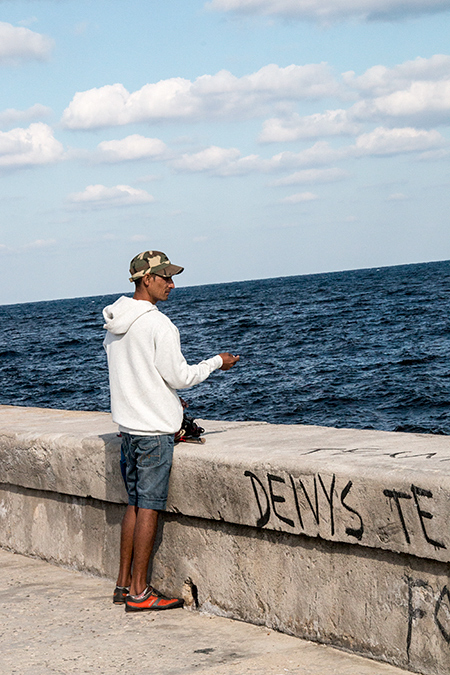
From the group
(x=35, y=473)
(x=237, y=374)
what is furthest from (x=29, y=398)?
(x=35, y=473)

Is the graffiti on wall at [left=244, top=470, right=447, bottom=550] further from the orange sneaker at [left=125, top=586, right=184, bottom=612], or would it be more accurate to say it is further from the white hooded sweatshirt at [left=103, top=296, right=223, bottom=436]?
the orange sneaker at [left=125, top=586, right=184, bottom=612]

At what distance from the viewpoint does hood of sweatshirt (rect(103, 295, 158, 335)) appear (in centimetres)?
378

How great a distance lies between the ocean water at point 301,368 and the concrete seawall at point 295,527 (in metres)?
12.9

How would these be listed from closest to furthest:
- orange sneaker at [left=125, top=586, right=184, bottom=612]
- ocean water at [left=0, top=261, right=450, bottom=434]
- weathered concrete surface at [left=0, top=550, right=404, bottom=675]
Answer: weathered concrete surface at [left=0, top=550, right=404, bottom=675] < orange sneaker at [left=125, top=586, right=184, bottom=612] < ocean water at [left=0, top=261, right=450, bottom=434]

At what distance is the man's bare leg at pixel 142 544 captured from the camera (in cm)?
383

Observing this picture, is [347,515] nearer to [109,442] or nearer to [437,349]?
[109,442]

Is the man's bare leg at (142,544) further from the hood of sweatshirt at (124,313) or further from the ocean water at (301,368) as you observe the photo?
the ocean water at (301,368)

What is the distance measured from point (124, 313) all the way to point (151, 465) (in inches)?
29.3

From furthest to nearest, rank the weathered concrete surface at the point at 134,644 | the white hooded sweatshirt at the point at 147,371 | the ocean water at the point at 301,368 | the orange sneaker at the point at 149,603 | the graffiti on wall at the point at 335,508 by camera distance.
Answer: the ocean water at the point at 301,368, the orange sneaker at the point at 149,603, the white hooded sweatshirt at the point at 147,371, the weathered concrete surface at the point at 134,644, the graffiti on wall at the point at 335,508

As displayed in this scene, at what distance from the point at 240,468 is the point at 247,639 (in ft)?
2.44

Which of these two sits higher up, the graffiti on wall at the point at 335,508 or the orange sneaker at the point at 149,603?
the graffiti on wall at the point at 335,508

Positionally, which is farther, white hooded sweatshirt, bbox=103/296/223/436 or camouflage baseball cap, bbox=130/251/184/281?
camouflage baseball cap, bbox=130/251/184/281

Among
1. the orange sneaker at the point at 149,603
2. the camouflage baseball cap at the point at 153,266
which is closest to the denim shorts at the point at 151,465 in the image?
the orange sneaker at the point at 149,603

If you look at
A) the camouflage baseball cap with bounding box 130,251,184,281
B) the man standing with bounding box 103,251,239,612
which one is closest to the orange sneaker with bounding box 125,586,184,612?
the man standing with bounding box 103,251,239,612
